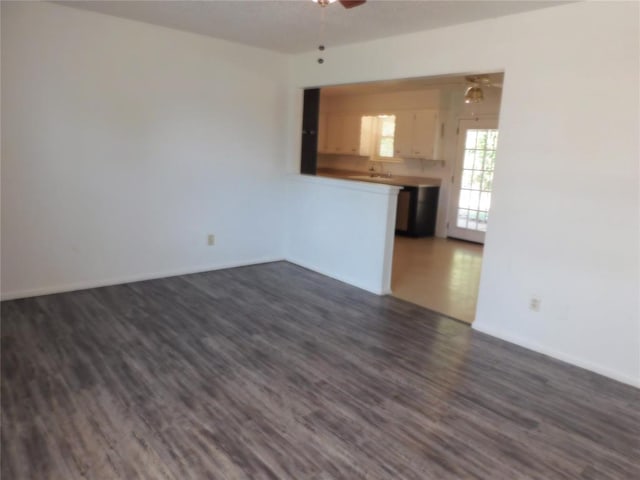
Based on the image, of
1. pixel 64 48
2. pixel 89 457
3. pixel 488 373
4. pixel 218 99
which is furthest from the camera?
pixel 218 99

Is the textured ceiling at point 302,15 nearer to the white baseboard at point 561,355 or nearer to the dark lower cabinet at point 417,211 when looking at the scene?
the white baseboard at point 561,355

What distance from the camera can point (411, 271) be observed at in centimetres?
544

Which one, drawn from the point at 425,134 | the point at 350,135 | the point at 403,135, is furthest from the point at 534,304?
the point at 350,135

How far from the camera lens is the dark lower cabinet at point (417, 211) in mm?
7363

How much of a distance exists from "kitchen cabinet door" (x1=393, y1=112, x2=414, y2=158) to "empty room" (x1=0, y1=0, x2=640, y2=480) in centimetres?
259

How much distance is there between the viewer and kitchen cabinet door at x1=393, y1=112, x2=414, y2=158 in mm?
7559

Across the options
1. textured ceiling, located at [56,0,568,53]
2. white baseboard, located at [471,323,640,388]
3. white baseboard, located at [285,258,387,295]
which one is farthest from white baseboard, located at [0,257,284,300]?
white baseboard, located at [471,323,640,388]

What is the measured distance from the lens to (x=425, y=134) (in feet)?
24.2

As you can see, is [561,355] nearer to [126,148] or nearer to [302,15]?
[302,15]

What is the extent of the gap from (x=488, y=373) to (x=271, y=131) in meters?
3.51

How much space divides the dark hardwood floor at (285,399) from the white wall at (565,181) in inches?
10.6

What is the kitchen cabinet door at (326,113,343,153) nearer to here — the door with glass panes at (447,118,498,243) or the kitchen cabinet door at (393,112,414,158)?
the kitchen cabinet door at (393,112,414,158)

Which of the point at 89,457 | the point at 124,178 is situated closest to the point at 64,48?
the point at 124,178

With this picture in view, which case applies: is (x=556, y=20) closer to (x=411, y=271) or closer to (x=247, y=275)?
(x=411, y=271)
